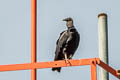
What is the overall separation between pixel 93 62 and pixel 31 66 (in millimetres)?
1118

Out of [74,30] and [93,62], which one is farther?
[74,30]

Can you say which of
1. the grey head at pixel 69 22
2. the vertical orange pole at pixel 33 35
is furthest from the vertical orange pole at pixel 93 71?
the grey head at pixel 69 22

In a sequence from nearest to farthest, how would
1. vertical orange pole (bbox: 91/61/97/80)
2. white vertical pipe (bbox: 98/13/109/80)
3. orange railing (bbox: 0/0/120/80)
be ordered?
vertical orange pole (bbox: 91/61/97/80) < orange railing (bbox: 0/0/120/80) < white vertical pipe (bbox: 98/13/109/80)

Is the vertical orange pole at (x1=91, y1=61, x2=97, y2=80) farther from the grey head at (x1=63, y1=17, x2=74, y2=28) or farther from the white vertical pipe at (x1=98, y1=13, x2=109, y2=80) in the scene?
the grey head at (x1=63, y1=17, x2=74, y2=28)

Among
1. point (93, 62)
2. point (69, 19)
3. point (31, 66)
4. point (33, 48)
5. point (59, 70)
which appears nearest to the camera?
point (93, 62)

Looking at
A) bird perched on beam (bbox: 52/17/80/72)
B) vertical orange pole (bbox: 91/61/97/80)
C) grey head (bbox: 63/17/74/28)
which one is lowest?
vertical orange pole (bbox: 91/61/97/80)

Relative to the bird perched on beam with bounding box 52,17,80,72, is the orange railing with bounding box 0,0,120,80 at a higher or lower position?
lower

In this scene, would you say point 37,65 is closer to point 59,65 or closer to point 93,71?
point 59,65

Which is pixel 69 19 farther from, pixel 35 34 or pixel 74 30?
pixel 35 34

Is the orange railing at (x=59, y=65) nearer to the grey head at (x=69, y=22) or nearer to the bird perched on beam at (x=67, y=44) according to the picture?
the bird perched on beam at (x=67, y=44)

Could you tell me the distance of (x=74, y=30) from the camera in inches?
416

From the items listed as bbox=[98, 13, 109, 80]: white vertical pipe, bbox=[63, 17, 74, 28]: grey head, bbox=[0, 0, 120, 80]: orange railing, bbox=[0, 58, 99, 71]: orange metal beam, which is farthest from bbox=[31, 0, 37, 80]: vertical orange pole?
bbox=[63, 17, 74, 28]: grey head

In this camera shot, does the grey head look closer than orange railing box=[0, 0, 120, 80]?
No
